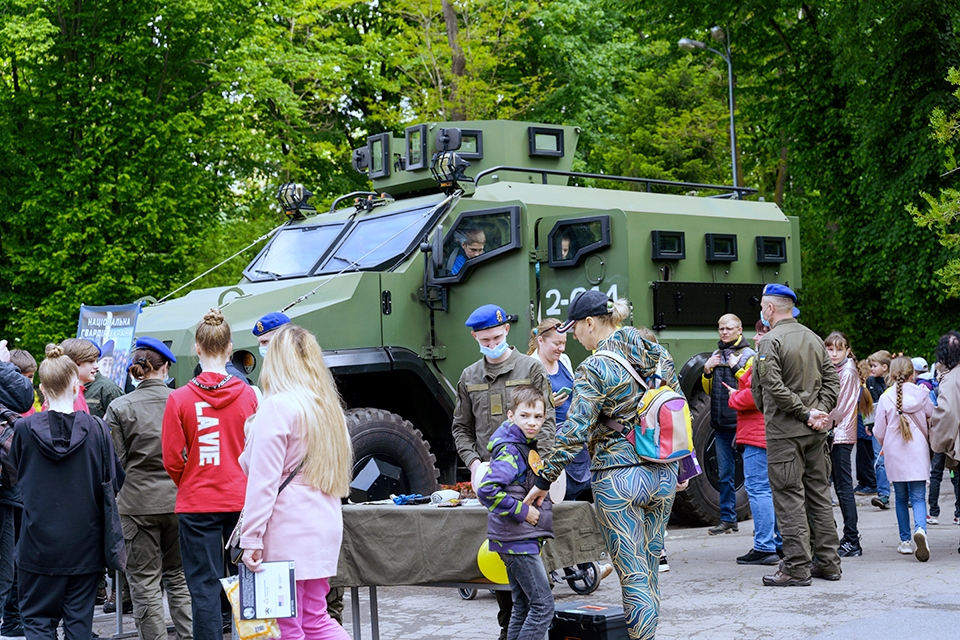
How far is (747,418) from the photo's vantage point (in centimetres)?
866

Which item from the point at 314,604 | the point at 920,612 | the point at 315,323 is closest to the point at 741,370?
the point at 920,612

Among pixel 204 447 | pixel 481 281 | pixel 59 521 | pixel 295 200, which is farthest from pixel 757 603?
pixel 295 200

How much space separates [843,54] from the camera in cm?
1711

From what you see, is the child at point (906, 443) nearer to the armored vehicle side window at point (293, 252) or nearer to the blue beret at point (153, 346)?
the armored vehicle side window at point (293, 252)

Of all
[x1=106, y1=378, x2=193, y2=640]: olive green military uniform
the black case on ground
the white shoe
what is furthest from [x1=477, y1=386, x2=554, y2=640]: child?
the white shoe

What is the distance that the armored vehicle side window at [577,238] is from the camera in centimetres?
968

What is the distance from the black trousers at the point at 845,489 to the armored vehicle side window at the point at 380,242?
3.78 m

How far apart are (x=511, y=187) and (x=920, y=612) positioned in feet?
16.9

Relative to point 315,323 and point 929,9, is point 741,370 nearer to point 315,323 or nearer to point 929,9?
point 315,323

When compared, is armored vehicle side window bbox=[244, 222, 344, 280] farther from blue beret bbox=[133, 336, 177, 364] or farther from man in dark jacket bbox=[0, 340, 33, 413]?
blue beret bbox=[133, 336, 177, 364]

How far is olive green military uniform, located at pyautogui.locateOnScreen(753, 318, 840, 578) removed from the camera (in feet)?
25.1

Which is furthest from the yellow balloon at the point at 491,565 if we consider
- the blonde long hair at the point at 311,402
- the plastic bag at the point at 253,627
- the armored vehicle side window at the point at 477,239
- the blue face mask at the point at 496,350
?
the armored vehicle side window at the point at 477,239

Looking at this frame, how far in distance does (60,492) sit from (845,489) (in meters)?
5.68

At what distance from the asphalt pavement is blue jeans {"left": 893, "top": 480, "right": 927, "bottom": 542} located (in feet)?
0.74
